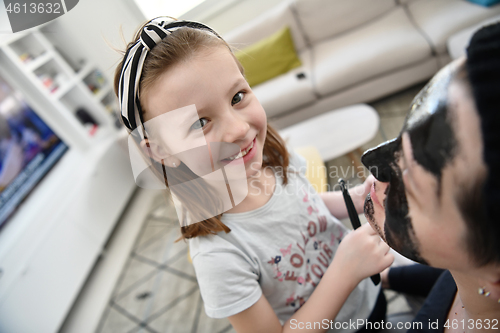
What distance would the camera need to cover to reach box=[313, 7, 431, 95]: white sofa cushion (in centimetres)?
181

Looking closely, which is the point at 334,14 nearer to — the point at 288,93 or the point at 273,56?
the point at 273,56

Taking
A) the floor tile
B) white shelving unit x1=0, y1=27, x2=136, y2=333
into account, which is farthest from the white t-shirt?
the floor tile

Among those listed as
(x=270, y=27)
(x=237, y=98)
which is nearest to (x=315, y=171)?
(x=237, y=98)

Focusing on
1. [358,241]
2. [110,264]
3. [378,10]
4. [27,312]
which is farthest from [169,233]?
[378,10]

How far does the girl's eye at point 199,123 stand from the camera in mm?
421

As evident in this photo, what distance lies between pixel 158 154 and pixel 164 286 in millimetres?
1331

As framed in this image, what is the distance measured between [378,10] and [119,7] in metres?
2.24

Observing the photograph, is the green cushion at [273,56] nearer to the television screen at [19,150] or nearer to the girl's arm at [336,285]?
the television screen at [19,150]

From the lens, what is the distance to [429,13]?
1860mm

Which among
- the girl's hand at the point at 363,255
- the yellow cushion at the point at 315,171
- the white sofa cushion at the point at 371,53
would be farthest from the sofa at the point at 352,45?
the girl's hand at the point at 363,255

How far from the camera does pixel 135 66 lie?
0.46 m

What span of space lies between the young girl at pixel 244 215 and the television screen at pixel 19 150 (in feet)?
4.96

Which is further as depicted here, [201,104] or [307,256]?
[307,256]

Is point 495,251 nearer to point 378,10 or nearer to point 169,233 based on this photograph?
point 169,233
